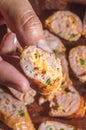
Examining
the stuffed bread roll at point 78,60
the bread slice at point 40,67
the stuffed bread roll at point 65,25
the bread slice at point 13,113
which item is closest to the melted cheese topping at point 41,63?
the bread slice at point 40,67

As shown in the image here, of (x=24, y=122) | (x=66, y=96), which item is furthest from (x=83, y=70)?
(x=24, y=122)

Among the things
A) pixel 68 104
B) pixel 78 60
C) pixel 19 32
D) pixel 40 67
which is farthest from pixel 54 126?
A: pixel 19 32

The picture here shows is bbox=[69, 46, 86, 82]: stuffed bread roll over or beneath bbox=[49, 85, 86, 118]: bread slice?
over

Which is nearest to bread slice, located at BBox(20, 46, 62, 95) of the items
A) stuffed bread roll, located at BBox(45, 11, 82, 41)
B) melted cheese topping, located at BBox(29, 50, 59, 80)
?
melted cheese topping, located at BBox(29, 50, 59, 80)

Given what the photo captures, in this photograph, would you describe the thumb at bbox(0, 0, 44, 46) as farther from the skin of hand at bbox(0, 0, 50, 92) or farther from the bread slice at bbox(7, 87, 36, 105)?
the bread slice at bbox(7, 87, 36, 105)

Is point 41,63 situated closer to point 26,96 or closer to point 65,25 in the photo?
point 26,96

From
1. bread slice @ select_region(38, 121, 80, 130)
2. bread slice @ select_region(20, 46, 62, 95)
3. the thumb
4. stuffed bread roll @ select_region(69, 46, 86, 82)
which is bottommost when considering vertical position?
bread slice @ select_region(38, 121, 80, 130)

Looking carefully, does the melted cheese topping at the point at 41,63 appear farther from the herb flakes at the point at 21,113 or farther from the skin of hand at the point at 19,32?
the herb flakes at the point at 21,113
